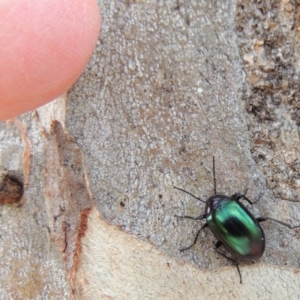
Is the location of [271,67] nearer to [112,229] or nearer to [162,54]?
[162,54]

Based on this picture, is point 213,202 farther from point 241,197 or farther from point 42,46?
point 42,46

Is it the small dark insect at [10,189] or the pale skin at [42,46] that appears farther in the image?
the small dark insect at [10,189]

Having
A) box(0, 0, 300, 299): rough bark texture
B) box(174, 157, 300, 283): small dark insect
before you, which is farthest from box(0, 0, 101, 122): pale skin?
box(174, 157, 300, 283): small dark insect

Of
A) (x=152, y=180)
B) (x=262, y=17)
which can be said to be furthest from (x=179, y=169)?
(x=262, y=17)

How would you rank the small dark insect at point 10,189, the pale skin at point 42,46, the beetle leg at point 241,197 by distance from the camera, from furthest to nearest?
the beetle leg at point 241,197 < the small dark insect at point 10,189 < the pale skin at point 42,46

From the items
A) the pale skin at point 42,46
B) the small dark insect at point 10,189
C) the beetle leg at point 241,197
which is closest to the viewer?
the pale skin at point 42,46

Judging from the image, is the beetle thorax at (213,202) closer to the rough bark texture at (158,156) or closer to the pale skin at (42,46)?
the rough bark texture at (158,156)

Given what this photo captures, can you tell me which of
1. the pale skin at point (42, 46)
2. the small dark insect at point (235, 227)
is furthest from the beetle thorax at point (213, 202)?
the pale skin at point (42, 46)

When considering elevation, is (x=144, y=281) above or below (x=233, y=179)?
below

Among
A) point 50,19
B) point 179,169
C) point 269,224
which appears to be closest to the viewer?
point 50,19
